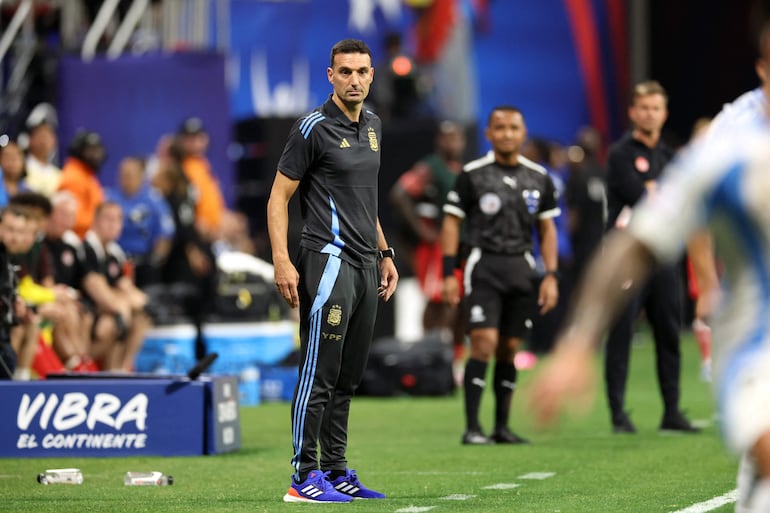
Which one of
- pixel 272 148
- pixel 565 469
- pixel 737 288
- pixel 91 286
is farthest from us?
pixel 272 148

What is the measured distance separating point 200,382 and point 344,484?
2305mm

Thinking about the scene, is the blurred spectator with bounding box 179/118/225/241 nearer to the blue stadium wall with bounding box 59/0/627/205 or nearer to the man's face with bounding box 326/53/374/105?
the blue stadium wall with bounding box 59/0/627/205

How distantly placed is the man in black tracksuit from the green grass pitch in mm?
310

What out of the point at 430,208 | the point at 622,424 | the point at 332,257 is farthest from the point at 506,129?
the point at 430,208

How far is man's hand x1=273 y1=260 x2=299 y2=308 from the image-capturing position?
7.11 meters

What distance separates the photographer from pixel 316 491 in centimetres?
731

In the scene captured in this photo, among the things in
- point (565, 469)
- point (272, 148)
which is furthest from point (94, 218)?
point (565, 469)

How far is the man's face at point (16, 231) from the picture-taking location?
38.2 ft

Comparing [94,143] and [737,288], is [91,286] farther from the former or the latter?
[737,288]

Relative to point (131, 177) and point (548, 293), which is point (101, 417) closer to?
point (548, 293)

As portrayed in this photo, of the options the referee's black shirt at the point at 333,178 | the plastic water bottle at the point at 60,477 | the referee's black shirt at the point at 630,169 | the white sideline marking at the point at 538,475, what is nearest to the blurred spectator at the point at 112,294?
the referee's black shirt at the point at 630,169

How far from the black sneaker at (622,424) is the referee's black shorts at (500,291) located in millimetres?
1099

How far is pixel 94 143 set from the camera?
15203mm

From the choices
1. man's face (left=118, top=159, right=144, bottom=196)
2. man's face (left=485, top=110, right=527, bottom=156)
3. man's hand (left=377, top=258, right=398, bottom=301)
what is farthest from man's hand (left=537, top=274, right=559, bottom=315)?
man's face (left=118, top=159, right=144, bottom=196)
